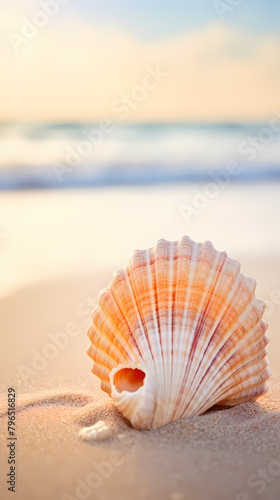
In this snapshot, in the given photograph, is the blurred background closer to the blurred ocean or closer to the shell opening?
the blurred ocean

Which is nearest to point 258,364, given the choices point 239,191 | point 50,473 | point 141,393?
point 141,393

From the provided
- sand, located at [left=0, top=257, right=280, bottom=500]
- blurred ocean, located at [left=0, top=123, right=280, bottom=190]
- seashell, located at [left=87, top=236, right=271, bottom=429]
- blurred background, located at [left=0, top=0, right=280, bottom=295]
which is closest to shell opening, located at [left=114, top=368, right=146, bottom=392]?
seashell, located at [left=87, top=236, right=271, bottom=429]

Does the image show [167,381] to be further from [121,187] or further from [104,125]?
[104,125]

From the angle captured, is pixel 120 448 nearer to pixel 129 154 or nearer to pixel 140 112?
pixel 129 154

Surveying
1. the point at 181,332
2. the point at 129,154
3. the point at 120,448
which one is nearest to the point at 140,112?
the point at 129,154

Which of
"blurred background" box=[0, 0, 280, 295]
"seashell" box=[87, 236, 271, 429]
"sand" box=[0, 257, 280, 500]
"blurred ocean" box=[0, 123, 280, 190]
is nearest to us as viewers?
"sand" box=[0, 257, 280, 500]
